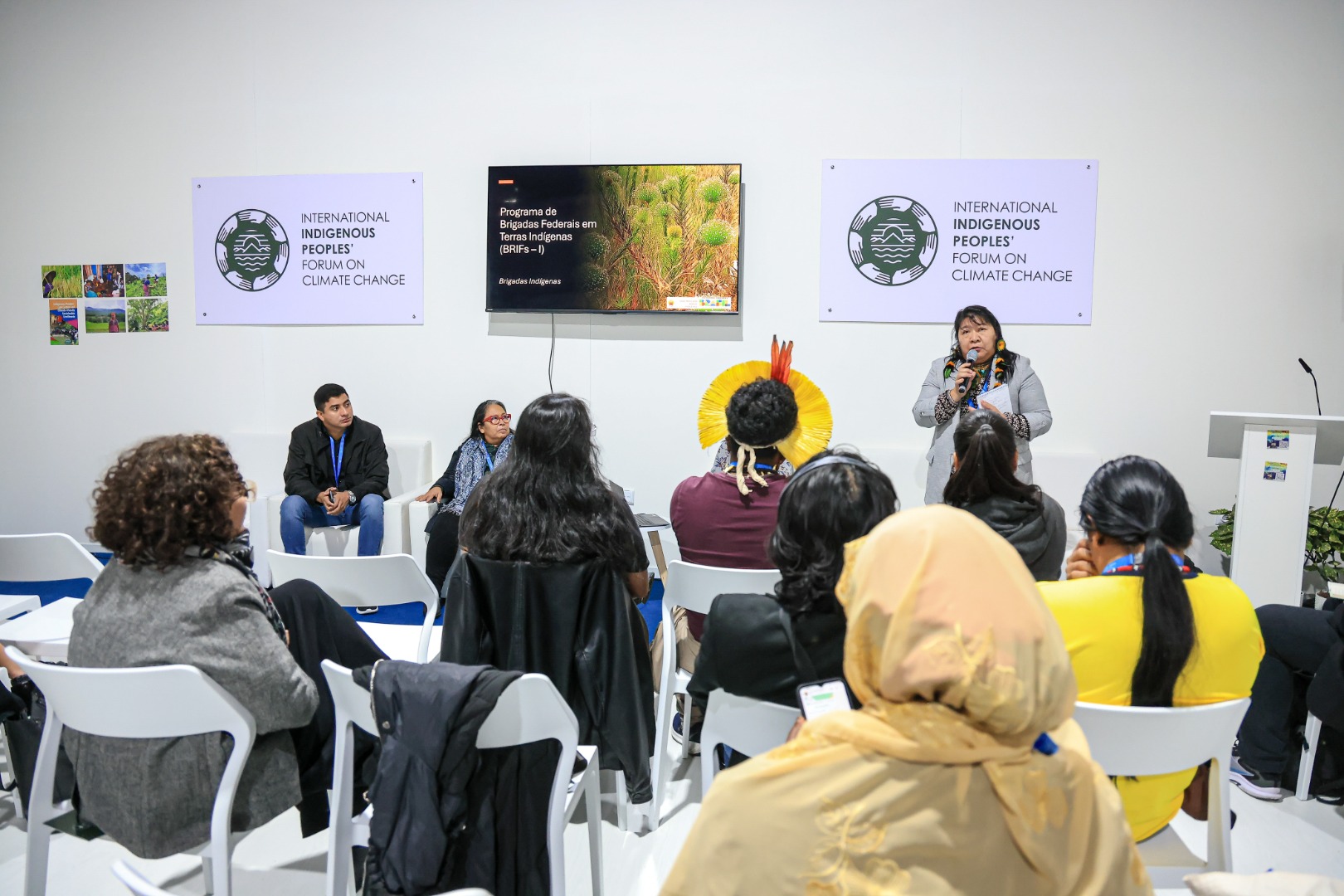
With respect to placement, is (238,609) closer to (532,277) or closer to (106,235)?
(532,277)

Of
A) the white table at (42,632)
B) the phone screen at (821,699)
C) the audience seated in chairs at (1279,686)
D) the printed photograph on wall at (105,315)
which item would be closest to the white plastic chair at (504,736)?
the phone screen at (821,699)

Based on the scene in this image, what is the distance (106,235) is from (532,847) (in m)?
5.65

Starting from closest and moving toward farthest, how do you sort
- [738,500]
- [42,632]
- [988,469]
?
[42,632] → [988,469] → [738,500]

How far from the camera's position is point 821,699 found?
114 centimetres

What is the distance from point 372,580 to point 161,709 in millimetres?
977

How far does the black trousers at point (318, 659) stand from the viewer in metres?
1.90

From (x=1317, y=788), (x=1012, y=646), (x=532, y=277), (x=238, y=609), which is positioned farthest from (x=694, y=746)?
(x=532, y=277)

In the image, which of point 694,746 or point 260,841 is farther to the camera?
point 694,746

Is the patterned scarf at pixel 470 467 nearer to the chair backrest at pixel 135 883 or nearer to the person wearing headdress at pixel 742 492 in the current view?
the person wearing headdress at pixel 742 492

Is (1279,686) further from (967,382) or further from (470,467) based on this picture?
(470,467)

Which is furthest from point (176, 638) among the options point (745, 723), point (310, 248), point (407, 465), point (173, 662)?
point (310, 248)

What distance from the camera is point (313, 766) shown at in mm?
1910

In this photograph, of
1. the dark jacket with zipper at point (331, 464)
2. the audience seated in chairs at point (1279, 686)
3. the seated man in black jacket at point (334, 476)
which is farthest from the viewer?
the dark jacket with zipper at point (331, 464)

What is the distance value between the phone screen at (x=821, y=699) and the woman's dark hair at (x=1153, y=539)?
75 centimetres
